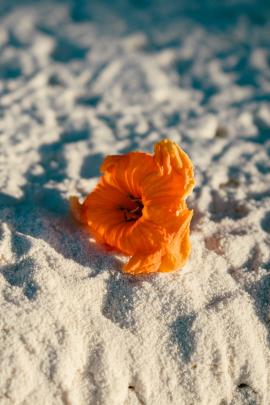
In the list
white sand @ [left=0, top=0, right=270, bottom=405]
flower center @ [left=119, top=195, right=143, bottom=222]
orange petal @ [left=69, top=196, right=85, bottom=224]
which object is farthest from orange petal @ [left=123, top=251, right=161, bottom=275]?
orange petal @ [left=69, top=196, right=85, bottom=224]

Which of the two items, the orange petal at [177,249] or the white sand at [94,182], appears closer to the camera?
the white sand at [94,182]

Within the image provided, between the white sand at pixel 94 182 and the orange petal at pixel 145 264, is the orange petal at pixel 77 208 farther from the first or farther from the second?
the orange petal at pixel 145 264

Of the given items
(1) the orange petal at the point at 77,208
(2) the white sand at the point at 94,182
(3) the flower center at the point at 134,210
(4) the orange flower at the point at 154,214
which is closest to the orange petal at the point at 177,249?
(4) the orange flower at the point at 154,214

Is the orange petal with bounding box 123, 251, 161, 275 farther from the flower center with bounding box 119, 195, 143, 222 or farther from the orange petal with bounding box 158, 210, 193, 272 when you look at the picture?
the flower center with bounding box 119, 195, 143, 222

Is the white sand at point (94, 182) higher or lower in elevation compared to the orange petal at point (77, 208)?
lower

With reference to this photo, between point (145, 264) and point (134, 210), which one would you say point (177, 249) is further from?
point (134, 210)

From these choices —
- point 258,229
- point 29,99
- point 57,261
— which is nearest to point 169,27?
point 29,99

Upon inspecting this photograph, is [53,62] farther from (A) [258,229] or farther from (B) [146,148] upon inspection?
(A) [258,229]
